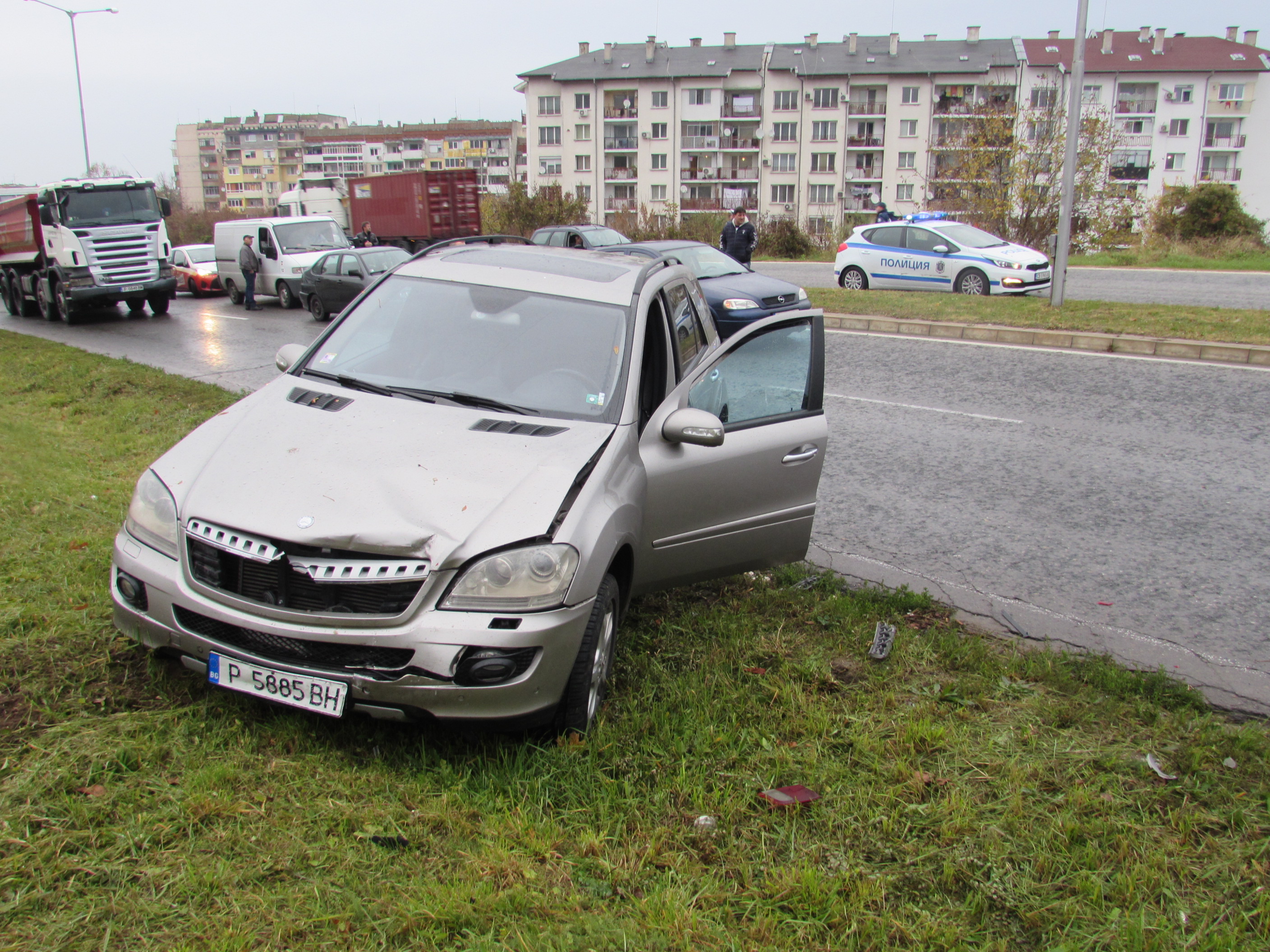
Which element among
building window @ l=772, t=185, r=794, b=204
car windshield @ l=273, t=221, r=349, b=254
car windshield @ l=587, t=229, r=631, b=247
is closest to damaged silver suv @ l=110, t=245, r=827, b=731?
car windshield @ l=587, t=229, r=631, b=247

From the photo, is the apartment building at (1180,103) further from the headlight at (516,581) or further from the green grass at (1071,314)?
the headlight at (516,581)

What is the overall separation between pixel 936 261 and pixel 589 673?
729 inches

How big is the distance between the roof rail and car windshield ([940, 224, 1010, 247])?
1615 cm

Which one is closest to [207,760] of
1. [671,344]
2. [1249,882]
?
[671,344]

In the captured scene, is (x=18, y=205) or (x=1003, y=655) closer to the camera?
(x=1003, y=655)

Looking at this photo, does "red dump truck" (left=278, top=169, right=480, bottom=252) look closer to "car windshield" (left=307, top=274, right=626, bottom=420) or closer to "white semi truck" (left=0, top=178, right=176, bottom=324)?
"white semi truck" (left=0, top=178, right=176, bottom=324)

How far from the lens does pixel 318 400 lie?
13.3 ft

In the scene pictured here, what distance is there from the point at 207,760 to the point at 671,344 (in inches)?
105

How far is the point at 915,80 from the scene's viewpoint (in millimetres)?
84812

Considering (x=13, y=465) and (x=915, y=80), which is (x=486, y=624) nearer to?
(x=13, y=465)

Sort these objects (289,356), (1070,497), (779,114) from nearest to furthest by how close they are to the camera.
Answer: (289,356) < (1070,497) < (779,114)

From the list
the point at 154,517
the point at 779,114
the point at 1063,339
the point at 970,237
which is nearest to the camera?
the point at 154,517

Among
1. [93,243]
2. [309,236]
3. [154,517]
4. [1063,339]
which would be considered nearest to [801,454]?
[154,517]

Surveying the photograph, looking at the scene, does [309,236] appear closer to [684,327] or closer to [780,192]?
[684,327]
